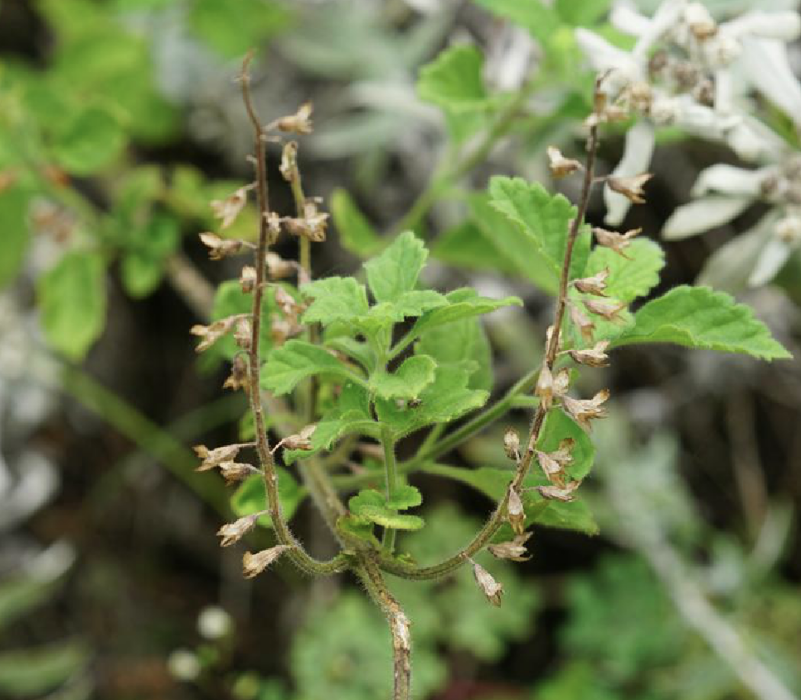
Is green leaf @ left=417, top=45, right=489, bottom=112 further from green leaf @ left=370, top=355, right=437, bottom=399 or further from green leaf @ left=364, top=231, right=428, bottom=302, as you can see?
green leaf @ left=370, top=355, right=437, bottom=399

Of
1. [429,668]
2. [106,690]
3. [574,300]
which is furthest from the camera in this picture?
[106,690]

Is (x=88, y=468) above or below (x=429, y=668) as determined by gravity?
below

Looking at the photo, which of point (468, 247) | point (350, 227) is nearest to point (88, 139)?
point (350, 227)

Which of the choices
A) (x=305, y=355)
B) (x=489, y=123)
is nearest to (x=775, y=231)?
(x=489, y=123)

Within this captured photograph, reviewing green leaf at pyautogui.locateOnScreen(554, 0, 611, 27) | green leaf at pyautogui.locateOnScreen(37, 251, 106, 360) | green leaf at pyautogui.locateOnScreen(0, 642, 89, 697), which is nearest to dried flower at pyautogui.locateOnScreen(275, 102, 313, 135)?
green leaf at pyautogui.locateOnScreen(554, 0, 611, 27)

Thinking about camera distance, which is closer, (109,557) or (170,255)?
(170,255)

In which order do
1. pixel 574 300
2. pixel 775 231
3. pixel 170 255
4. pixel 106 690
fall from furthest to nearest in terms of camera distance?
pixel 106 690, pixel 170 255, pixel 775 231, pixel 574 300

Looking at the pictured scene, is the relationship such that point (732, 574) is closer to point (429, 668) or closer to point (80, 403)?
point (429, 668)
